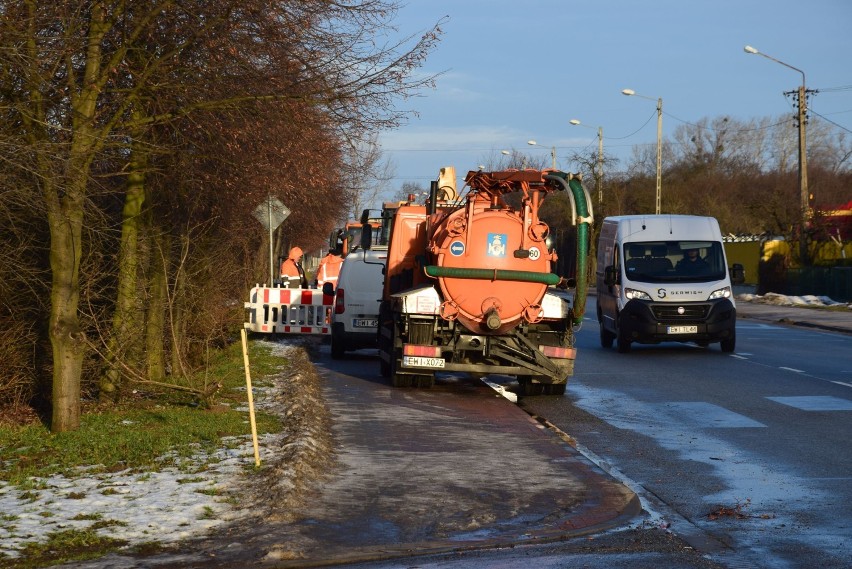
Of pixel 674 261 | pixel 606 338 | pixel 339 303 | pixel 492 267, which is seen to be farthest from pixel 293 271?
pixel 492 267

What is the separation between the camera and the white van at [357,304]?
21547mm

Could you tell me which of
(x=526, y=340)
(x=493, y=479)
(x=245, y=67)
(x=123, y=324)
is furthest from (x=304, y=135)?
(x=493, y=479)

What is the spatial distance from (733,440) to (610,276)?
11.7 m

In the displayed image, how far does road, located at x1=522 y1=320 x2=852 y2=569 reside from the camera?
7832 mm

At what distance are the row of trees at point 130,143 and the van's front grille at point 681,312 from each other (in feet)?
29.3

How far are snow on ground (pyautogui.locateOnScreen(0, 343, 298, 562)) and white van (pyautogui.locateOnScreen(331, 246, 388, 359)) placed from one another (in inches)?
465

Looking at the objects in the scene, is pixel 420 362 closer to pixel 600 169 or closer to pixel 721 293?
pixel 721 293

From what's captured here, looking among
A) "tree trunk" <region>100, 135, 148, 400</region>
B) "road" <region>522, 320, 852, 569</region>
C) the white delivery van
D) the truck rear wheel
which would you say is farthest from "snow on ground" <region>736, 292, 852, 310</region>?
"tree trunk" <region>100, 135, 148, 400</region>

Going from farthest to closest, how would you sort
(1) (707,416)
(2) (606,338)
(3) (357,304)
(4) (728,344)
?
(2) (606,338)
(4) (728,344)
(3) (357,304)
(1) (707,416)

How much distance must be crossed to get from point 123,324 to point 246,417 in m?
2.05

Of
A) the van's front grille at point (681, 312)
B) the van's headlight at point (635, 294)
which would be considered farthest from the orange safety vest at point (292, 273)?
the van's front grille at point (681, 312)

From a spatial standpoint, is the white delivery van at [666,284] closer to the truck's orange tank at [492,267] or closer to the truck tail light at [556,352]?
the truck tail light at [556,352]

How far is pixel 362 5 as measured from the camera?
40.0 ft

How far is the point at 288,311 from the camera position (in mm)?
24875
